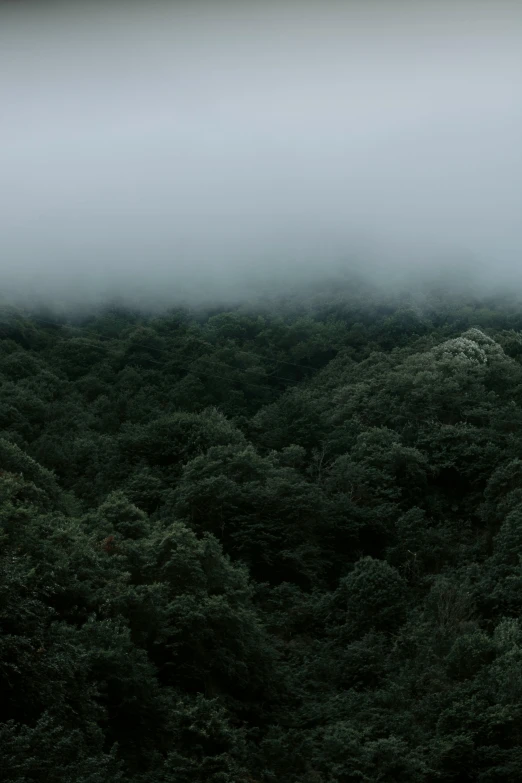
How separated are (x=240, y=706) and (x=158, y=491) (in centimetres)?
978

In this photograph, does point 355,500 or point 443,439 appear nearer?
point 355,500

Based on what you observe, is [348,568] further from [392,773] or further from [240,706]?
[392,773]

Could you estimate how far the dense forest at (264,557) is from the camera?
1595 cm

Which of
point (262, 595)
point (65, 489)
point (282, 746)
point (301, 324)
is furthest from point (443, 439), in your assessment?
point (301, 324)

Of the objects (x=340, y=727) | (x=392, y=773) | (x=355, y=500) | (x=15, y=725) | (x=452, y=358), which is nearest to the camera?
(x=15, y=725)

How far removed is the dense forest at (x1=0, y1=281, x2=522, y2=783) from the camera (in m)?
15.9

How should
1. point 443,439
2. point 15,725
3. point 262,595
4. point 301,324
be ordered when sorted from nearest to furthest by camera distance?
point 15,725 → point 262,595 → point 443,439 → point 301,324

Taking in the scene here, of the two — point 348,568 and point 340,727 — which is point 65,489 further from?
point 340,727

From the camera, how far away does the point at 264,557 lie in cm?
2475

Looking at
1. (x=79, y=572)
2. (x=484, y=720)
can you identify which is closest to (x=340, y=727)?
(x=484, y=720)

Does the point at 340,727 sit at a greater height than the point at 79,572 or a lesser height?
lesser

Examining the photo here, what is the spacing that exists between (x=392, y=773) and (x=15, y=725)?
6625mm

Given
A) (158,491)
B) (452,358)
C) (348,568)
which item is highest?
(452,358)

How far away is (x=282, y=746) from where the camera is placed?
1708cm
